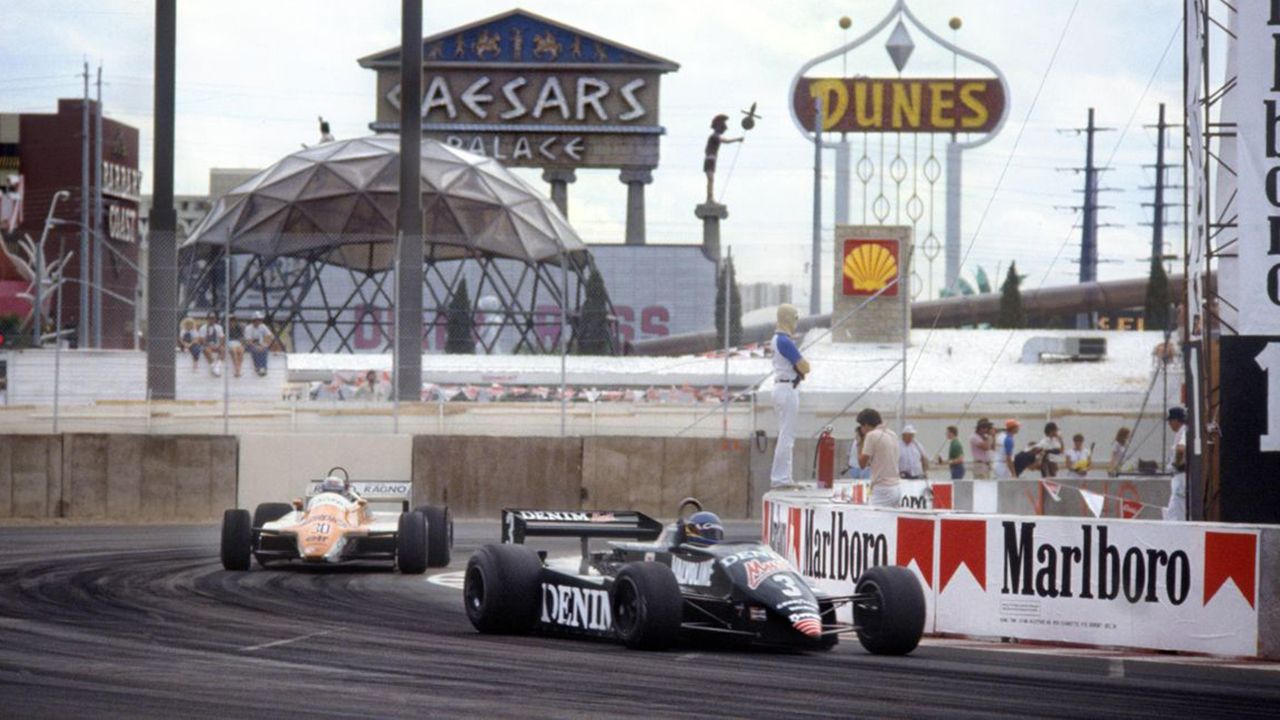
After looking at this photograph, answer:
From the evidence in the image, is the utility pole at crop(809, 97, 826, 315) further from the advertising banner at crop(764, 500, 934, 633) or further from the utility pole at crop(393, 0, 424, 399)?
the advertising banner at crop(764, 500, 934, 633)

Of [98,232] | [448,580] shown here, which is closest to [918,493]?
[448,580]

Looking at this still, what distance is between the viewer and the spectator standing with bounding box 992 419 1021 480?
2700 centimetres

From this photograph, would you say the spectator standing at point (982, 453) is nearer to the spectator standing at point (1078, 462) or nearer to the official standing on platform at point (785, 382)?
the spectator standing at point (1078, 462)

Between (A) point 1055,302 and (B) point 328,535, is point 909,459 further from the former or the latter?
(A) point 1055,302

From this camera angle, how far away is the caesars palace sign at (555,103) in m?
74.2

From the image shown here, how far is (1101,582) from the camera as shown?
13469 mm

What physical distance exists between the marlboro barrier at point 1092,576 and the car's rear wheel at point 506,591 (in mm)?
3231

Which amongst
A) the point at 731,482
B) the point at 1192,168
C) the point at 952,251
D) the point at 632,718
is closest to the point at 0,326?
the point at 952,251

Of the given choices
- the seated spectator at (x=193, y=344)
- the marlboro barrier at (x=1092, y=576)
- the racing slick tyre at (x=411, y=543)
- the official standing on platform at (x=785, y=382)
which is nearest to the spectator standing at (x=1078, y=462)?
the official standing on platform at (x=785, y=382)

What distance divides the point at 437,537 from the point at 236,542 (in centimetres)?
205

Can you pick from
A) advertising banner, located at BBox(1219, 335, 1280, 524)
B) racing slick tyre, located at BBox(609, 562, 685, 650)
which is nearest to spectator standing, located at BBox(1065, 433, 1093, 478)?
advertising banner, located at BBox(1219, 335, 1280, 524)

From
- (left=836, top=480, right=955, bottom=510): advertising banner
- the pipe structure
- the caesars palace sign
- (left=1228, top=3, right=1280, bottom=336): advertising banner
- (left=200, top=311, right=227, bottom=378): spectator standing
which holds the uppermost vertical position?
the caesars palace sign

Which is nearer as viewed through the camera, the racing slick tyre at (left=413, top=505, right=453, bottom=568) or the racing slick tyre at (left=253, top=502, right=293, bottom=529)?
the racing slick tyre at (left=413, top=505, right=453, bottom=568)

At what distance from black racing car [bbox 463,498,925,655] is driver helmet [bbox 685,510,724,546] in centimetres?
5
